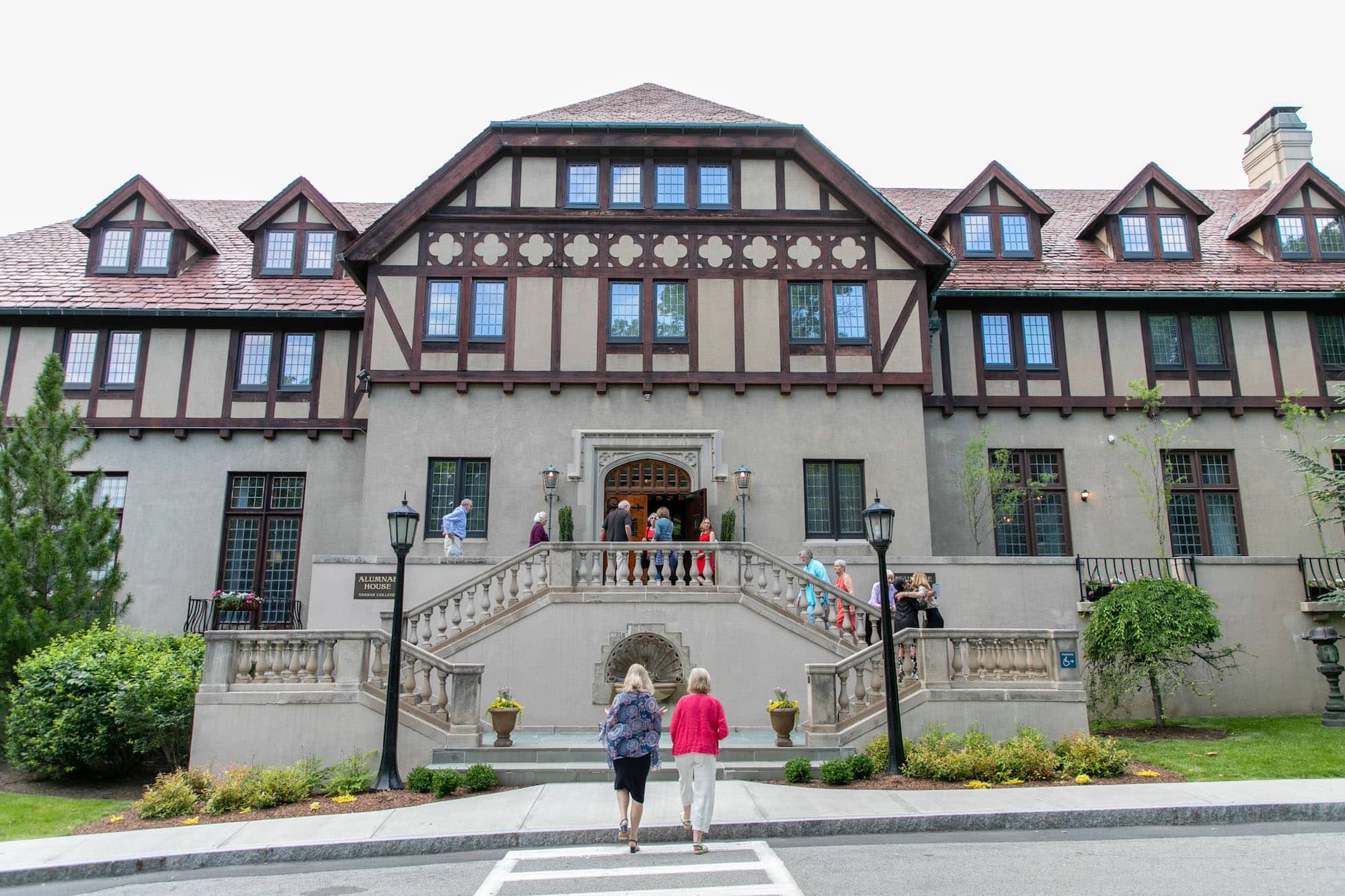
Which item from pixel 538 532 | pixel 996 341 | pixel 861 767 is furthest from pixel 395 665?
pixel 996 341

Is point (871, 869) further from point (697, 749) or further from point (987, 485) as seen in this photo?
point (987, 485)

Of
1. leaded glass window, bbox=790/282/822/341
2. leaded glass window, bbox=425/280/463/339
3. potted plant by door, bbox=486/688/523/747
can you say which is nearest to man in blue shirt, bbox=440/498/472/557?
leaded glass window, bbox=425/280/463/339

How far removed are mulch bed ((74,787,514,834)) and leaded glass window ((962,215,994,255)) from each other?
60.2 ft

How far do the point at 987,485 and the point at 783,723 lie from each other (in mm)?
10402

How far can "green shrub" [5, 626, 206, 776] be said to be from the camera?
13.5 meters

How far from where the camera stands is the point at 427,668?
13641 mm

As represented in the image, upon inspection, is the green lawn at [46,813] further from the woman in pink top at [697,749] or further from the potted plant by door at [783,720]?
the potted plant by door at [783,720]

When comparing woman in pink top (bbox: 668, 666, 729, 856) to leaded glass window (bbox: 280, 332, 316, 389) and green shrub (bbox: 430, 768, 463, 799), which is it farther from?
leaded glass window (bbox: 280, 332, 316, 389)

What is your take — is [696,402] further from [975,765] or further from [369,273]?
[975,765]

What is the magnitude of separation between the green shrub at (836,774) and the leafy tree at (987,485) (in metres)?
10.5

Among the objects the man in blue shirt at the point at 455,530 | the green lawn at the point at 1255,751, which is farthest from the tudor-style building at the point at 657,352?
the green lawn at the point at 1255,751

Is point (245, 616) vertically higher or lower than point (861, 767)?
higher

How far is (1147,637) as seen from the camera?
15.7m

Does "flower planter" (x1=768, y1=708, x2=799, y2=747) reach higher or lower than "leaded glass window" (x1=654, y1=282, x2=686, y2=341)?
lower
